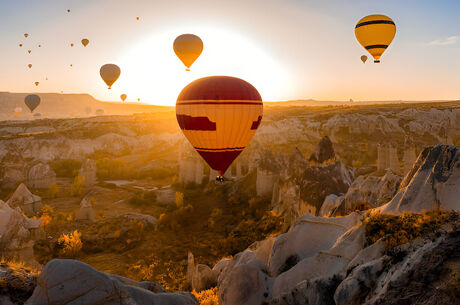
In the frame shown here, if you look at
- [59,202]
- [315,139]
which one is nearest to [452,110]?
[315,139]

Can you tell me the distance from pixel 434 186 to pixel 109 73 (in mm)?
46862

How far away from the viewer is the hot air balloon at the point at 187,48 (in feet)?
107

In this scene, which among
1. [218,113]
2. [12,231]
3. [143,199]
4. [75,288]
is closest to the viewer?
[75,288]

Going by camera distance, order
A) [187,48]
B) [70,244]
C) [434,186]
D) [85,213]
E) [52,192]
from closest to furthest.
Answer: [434,186], [70,244], [85,213], [187,48], [52,192]

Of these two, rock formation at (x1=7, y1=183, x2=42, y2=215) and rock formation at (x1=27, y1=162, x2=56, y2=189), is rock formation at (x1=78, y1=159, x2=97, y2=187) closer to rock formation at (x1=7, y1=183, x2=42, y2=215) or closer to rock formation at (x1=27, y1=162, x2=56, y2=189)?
rock formation at (x1=27, y1=162, x2=56, y2=189)

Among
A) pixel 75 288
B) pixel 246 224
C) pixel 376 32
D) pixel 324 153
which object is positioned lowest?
pixel 246 224

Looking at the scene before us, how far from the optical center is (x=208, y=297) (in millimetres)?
11062

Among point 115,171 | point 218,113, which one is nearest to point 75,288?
point 218,113

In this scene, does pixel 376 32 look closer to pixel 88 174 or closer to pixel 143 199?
pixel 143 199

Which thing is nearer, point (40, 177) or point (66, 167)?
point (40, 177)

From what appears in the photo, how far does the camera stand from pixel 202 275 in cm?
1298

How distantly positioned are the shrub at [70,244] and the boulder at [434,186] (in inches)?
746

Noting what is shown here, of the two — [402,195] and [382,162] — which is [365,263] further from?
[382,162]

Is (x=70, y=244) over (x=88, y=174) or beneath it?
beneath
